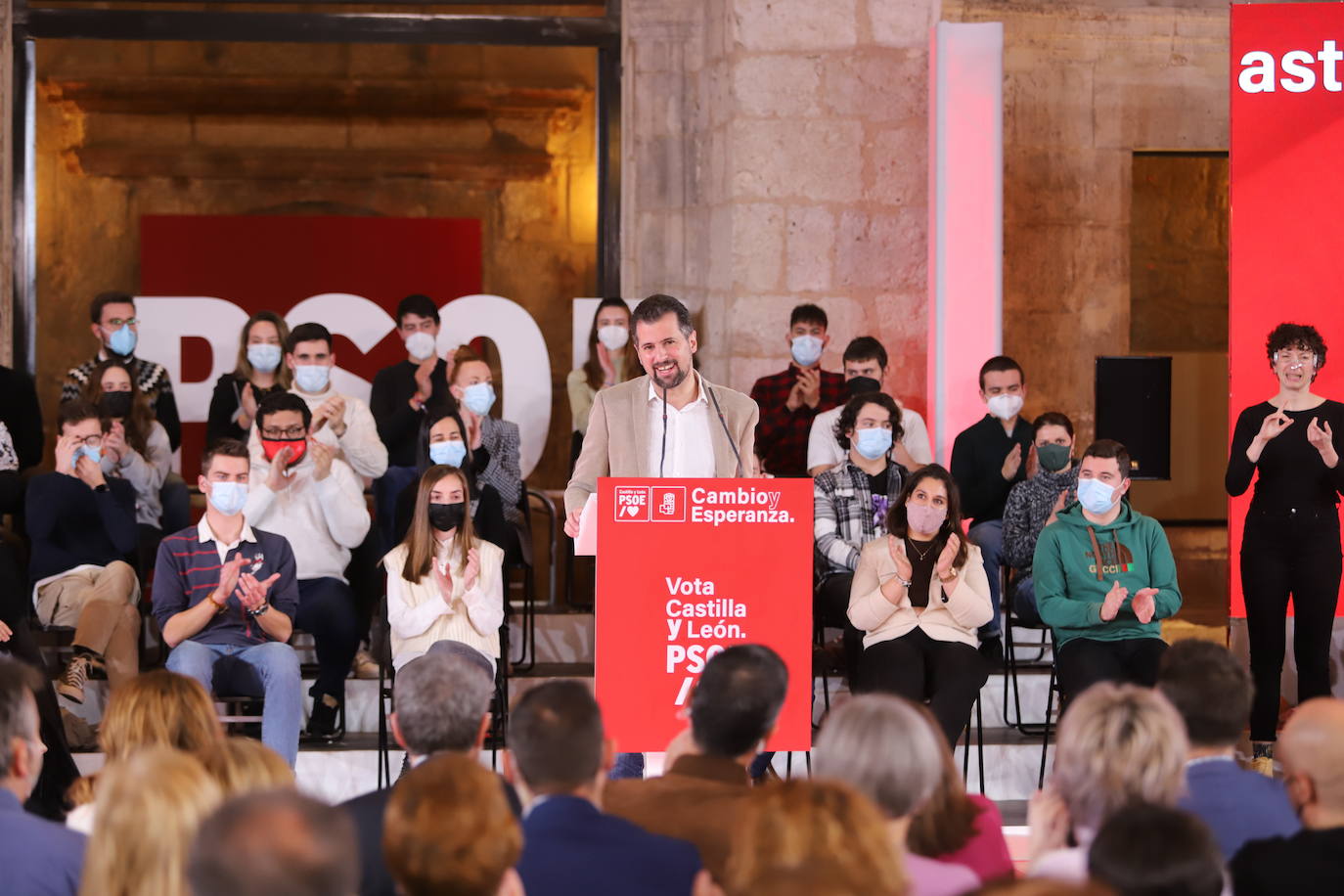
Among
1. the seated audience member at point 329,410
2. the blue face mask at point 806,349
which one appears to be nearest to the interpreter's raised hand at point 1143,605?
the blue face mask at point 806,349

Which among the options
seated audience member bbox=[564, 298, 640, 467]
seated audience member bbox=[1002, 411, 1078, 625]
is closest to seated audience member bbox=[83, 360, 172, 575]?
seated audience member bbox=[564, 298, 640, 467]

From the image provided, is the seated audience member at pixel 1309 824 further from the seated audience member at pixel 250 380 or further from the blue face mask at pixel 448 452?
the seated audience member at pixel 250 380

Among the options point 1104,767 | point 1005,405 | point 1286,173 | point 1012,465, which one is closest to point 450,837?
point 1104,767

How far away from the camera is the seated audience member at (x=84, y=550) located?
6023 millimetres

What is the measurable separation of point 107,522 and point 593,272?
4427 mm

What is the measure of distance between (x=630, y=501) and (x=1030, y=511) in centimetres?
261

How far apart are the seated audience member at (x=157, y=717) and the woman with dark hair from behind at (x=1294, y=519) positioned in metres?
4.04

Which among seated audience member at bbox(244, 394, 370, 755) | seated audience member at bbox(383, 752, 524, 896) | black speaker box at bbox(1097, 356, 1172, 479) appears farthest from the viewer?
black speaker box at bbox(1097, 356, 1172, 479)

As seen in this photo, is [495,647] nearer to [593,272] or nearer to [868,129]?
[868,129]

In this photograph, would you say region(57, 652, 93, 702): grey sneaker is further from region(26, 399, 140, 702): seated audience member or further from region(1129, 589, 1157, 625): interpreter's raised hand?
region(1129, 589, 1157, 625): interpreter's raised hand

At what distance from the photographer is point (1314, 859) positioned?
266 centimetres

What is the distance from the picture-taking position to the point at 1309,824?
290 cm

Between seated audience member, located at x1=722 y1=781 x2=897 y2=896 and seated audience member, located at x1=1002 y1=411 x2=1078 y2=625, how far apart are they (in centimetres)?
417

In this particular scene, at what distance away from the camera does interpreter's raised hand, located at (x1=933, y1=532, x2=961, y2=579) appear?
225 inches
